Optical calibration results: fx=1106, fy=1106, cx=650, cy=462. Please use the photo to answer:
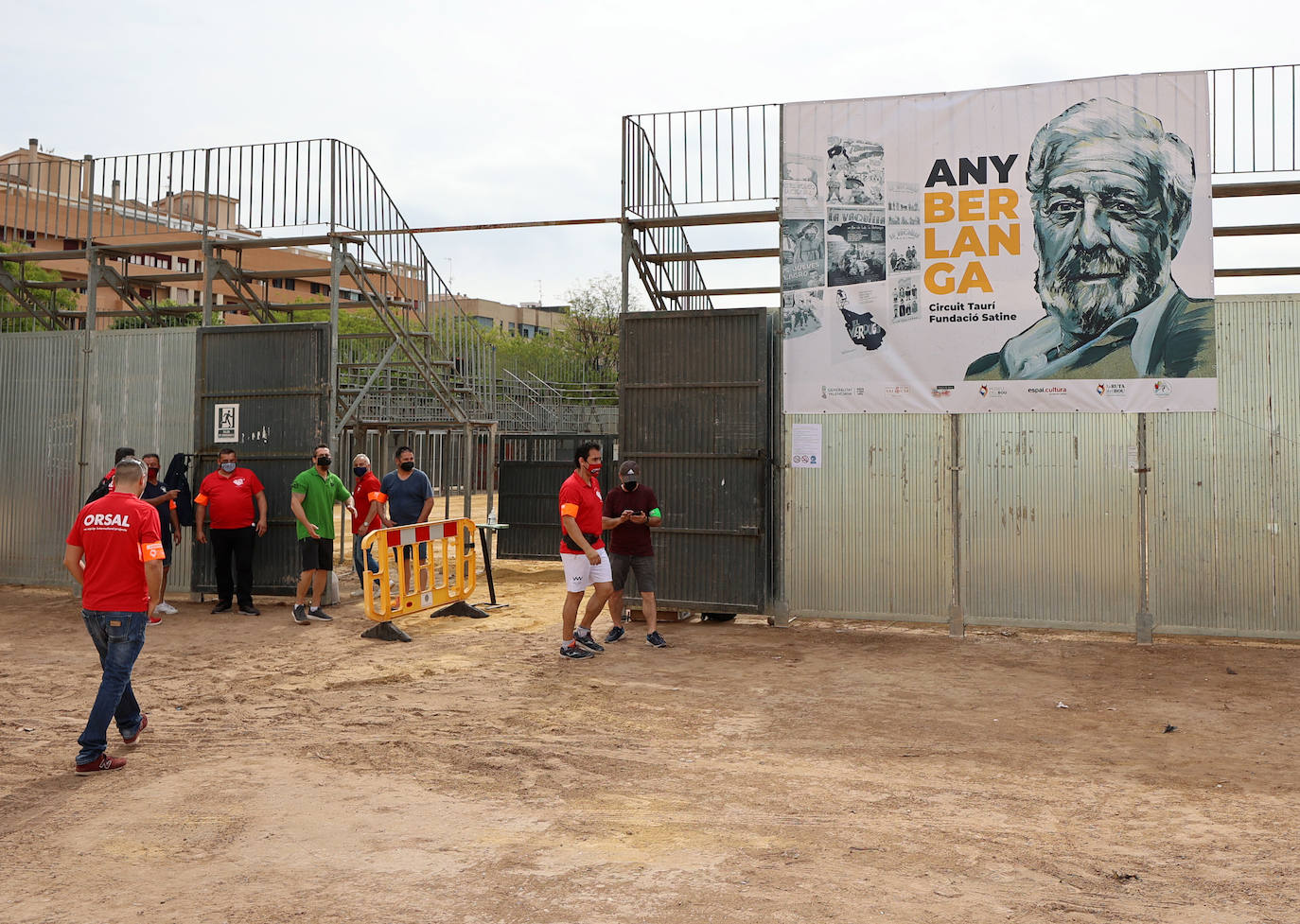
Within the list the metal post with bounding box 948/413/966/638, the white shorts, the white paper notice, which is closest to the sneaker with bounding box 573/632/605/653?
the white shorts

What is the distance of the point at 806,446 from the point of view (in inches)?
463

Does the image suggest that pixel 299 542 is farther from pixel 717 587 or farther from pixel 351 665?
pixel 717 587

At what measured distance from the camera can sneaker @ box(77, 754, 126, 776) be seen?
631 centimetres

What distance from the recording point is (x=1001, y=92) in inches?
439

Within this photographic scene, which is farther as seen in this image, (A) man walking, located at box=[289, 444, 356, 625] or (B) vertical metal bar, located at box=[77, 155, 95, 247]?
(B) vertical metal bar, located at box=[77, 155, 95, 247]

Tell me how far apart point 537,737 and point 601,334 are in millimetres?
42988

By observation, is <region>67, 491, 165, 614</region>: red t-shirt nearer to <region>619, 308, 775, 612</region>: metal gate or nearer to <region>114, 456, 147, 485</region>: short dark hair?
<region>114, 456, 147, 485</region>: short dark hair

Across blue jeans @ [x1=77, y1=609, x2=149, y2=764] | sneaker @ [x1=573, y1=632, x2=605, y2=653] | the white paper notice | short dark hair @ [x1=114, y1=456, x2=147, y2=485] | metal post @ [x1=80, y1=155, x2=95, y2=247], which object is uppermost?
metal post @ [x1=80, y1=155, x2=95, y2=247]

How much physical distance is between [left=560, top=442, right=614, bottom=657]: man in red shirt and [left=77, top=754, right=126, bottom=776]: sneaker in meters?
4.25

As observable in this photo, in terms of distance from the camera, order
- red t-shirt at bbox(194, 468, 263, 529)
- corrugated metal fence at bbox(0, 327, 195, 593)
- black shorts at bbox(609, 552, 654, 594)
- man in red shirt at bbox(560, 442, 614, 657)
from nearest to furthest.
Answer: man in red shirt at bbox(560, 442, 614, 657)
black shorts at bbox(609, 552, 654, 594)
red t-shirt at bbox(194, 468, 263, 529)
corrugated metal fence at bbox(0, 327, 195, 593)

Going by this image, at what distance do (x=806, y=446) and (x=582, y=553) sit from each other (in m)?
2.99

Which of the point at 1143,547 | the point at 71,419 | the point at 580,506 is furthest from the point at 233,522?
the point at 1143,547

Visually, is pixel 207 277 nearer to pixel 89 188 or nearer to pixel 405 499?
pixel 89 188

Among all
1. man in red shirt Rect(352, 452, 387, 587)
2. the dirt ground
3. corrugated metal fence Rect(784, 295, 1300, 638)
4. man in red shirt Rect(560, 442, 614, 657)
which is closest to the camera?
the dirt ground
